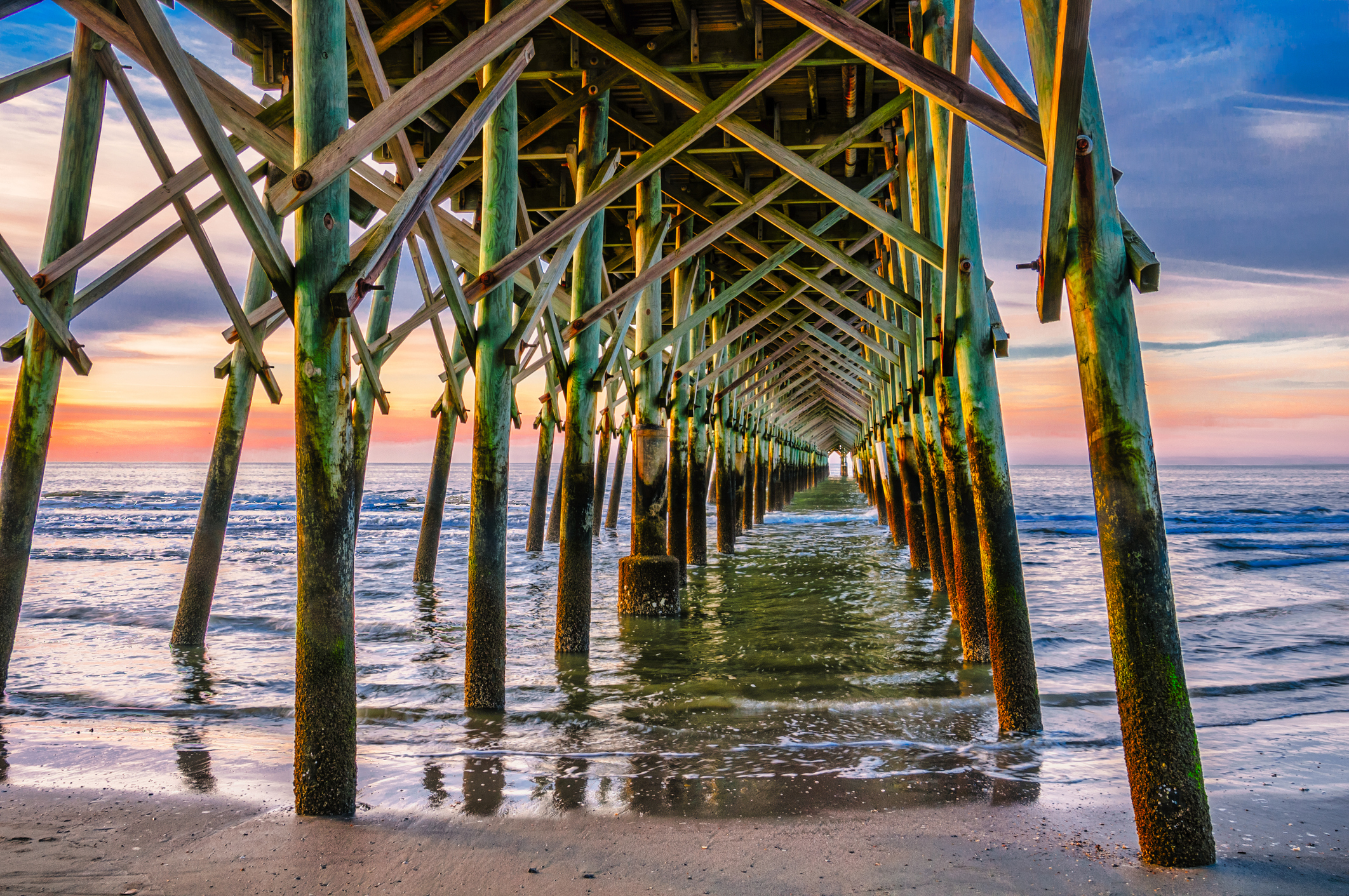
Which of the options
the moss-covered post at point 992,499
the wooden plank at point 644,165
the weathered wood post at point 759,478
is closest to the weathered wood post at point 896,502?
the weathered wood post at point 759,478

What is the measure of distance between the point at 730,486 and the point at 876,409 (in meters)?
6.45

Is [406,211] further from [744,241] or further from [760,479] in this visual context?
[760,479]

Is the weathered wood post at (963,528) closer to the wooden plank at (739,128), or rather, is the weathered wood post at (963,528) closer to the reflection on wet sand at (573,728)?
the wooden plank at (739,128)

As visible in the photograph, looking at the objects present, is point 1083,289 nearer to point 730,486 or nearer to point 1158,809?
point 1158,809

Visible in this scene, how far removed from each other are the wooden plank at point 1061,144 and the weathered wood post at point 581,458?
3492mm

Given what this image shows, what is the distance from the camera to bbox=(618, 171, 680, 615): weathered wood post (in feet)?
24.2

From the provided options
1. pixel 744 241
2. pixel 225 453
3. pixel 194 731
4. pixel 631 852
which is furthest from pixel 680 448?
pixel 631 852

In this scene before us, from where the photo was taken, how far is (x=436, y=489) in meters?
9.73

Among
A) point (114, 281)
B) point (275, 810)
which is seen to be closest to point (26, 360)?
point (114, 281)

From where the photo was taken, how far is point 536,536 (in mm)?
13961

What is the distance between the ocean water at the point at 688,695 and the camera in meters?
3.50

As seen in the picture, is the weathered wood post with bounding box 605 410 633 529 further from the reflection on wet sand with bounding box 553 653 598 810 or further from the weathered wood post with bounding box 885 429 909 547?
the reflection on wet sand with bounding box 553 653 598 810

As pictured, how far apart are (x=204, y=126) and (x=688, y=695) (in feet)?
12.3

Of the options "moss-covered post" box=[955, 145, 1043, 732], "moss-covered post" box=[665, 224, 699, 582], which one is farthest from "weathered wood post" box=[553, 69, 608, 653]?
"moss-covered post" box=[665, 224, 699, 582]
